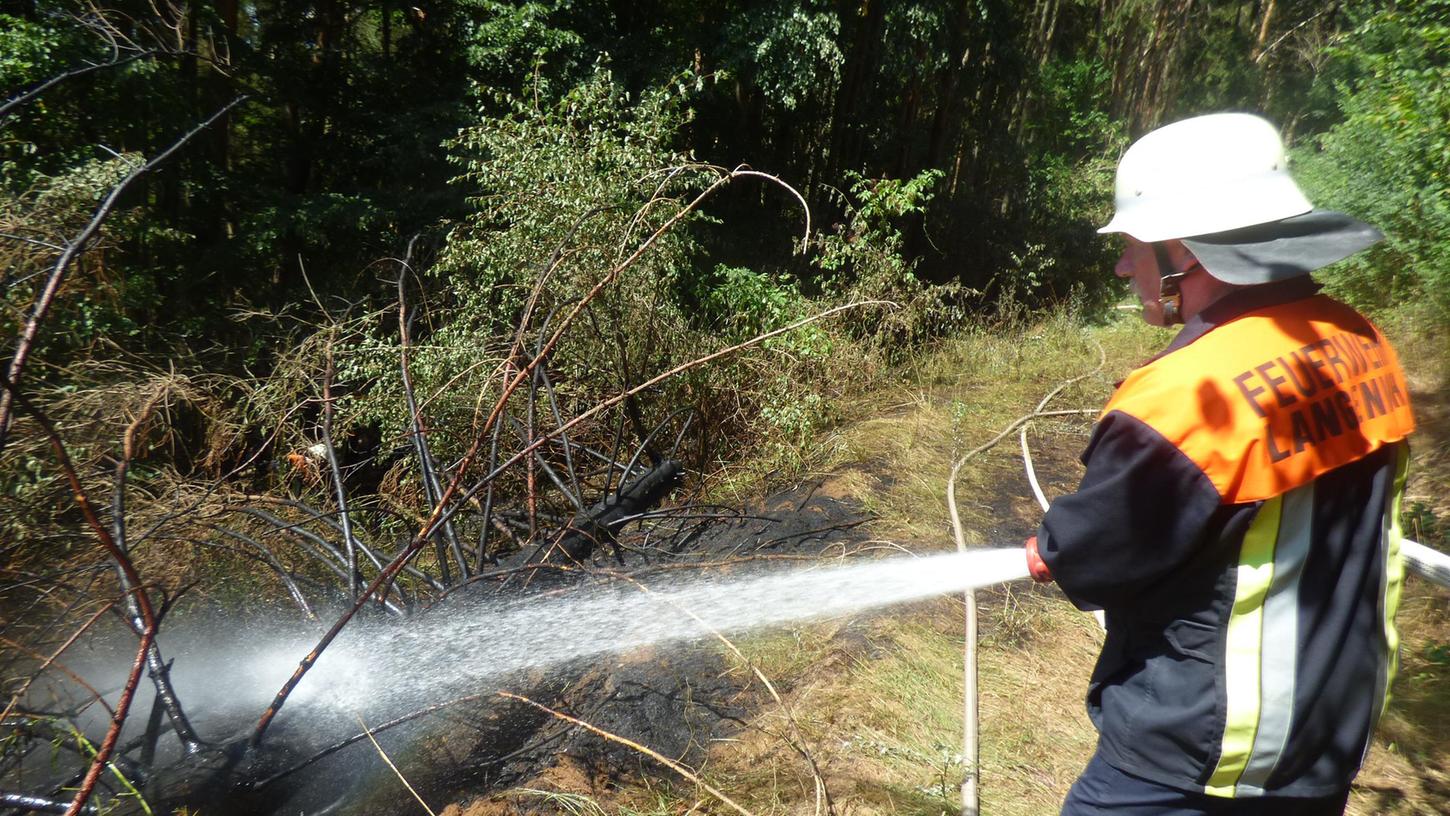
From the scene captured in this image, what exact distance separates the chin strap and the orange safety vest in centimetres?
18

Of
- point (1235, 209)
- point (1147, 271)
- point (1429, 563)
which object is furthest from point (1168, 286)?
point (1429, 563)

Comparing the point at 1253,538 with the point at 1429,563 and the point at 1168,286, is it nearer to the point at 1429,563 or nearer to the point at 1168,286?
the point at 1168,286

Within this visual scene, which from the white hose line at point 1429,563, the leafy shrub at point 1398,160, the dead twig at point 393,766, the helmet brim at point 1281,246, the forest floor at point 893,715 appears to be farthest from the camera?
the leafy shrub at point 1398,160

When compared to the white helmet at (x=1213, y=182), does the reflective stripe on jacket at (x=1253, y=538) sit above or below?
below

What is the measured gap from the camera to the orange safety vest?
1279 mm

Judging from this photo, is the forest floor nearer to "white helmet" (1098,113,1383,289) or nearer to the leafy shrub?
"white helmet" (1098,113,1383,289)

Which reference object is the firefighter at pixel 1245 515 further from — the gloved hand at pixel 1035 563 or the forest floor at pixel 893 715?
the forest floor at pixel 893 715

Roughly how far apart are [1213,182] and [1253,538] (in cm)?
65

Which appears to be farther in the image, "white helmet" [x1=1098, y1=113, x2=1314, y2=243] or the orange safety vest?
"white helmet" [x1=1098, y1=113, x2=1314, y2=243]

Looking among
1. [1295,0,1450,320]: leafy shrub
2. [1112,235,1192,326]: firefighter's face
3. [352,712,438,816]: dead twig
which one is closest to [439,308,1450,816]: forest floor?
[352,712,438,816]: dead twig

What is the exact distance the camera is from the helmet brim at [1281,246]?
1380 mm

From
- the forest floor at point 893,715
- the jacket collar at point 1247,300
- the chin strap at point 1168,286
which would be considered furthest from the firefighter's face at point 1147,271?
the forest floor at point 893,715

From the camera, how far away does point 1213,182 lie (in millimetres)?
1509

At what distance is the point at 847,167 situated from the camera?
1302 cm
